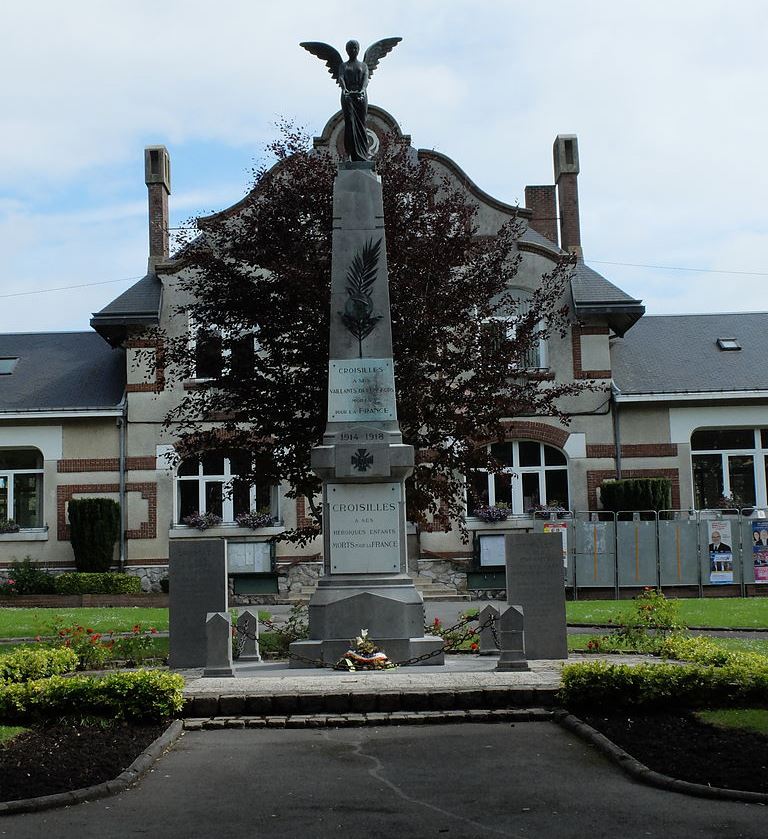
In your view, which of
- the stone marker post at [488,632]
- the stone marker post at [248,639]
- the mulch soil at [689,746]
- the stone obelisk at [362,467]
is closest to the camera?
the mulch soil at [689,746]

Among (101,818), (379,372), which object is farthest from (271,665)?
(101,818)

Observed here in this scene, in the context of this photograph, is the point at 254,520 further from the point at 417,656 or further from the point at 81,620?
the point at 417,656

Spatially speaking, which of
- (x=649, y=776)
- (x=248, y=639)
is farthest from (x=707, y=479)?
(x=649, y=776)

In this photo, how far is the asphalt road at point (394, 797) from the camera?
610cm

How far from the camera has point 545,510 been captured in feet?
96.0

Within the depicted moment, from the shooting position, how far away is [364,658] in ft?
38.0

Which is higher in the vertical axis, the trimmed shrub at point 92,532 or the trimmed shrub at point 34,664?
the trimmed shrub at point 92,532

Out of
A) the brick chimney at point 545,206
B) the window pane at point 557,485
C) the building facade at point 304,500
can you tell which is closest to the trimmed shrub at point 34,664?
the building facade at point 304,500

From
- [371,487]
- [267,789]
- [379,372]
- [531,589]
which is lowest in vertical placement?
[267,789]

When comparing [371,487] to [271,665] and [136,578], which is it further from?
[136,578]

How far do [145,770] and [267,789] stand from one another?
97 cm

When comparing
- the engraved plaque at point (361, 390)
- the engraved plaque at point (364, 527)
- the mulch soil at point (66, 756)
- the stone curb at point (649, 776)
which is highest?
the engraved plaque at point (361, 390)

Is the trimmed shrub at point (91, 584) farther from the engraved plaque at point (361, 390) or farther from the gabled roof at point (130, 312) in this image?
the engraved plaque at point (361, 390)

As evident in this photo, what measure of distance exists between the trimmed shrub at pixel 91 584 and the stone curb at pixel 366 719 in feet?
61.7
